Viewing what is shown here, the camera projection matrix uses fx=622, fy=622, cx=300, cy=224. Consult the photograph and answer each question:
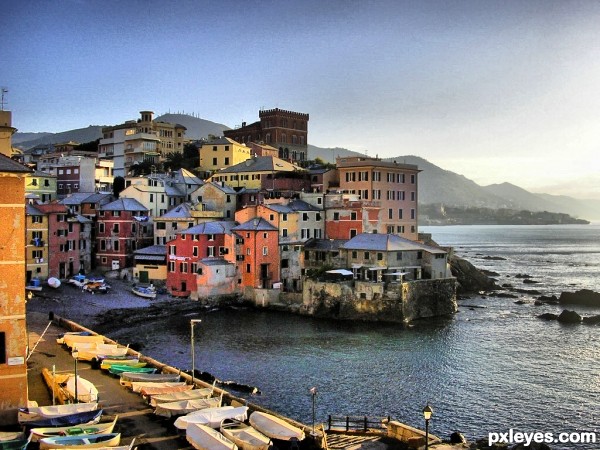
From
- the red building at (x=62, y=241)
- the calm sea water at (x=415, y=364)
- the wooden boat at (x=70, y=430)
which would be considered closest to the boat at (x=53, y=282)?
the red building at (x=62, y=241)

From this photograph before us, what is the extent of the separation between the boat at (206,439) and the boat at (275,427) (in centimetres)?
205

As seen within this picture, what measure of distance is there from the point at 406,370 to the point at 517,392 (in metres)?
8.10

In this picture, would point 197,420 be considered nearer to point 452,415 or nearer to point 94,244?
point 452,415

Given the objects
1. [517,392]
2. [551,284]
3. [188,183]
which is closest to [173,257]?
[188,183]

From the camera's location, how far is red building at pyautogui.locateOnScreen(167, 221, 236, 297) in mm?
74188

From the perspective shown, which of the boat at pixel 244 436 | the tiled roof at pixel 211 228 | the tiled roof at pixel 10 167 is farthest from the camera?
the tiled roof at pixel 211 228

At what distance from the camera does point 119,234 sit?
8269cm

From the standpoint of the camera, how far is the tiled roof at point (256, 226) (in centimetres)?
7349

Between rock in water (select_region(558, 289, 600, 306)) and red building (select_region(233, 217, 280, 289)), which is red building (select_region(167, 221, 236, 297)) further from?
rock in water (select_region(558, 289, 600, 306))

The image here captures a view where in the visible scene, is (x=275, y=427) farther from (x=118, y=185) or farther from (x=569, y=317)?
(x=118, y=185)

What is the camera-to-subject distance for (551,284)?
108625mm

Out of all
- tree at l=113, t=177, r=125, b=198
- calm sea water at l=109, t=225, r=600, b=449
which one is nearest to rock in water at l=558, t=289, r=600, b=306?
calm sea water at l=109, t=225, r=600, b=449

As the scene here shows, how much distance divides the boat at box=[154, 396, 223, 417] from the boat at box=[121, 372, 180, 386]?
5315 millimetres

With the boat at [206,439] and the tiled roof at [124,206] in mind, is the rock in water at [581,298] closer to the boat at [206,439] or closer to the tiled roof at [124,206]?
the tiled roof at [124,206]
